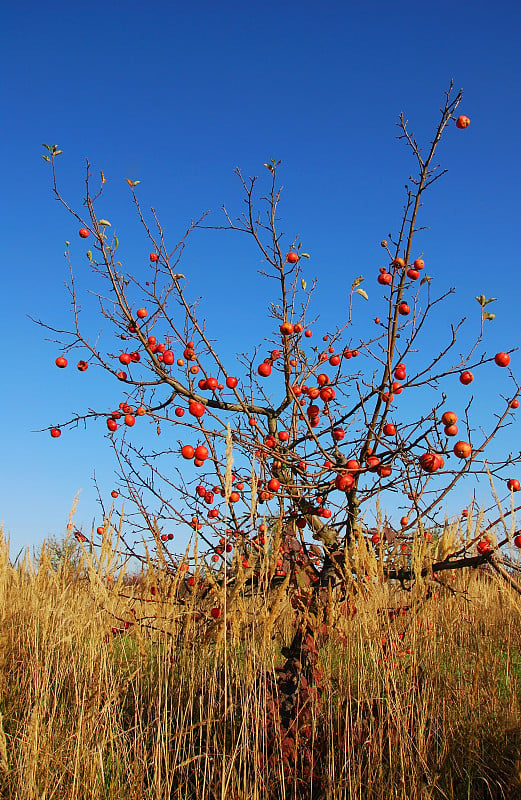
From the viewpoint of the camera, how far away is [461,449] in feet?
7.81

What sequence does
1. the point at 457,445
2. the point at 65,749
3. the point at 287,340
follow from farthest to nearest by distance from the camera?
the point at 287,340
the point at 457,445
the point at 65,749

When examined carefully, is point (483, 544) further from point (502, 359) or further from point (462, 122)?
point (462, 122)

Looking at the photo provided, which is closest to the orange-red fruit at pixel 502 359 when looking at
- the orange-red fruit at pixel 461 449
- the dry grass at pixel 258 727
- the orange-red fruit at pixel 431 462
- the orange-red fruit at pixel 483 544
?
the orange-red fruit at pixel 461 449

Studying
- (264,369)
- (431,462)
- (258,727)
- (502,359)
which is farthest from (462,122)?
(258,727)

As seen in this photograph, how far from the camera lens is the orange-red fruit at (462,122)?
275cm

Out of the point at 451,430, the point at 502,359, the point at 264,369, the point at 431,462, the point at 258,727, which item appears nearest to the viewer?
the point at 258,727

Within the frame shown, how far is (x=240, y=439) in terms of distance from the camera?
2.47m

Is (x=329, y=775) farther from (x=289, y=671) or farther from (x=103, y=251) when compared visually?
(x=103, y=251)

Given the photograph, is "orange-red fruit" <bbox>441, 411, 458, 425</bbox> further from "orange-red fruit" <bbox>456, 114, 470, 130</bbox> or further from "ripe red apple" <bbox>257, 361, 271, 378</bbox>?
"orange-red fruit" <bbox>456, 114, 470, 130</bbox>

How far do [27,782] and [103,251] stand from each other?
2.29 metres

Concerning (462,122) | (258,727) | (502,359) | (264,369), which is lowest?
(258,727)

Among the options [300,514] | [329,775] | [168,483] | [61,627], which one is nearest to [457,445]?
[300,514]

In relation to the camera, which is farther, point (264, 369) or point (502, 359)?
point (264, 369)

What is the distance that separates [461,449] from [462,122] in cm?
163
